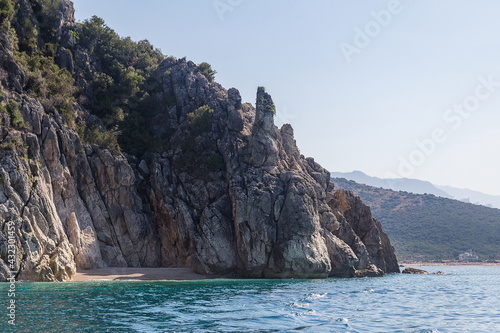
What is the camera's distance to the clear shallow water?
819 inches

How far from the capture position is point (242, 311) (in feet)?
84.3

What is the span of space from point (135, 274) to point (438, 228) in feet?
418

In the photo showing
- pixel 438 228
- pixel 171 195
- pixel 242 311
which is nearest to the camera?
pixel 242 311

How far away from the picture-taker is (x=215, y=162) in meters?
63.1

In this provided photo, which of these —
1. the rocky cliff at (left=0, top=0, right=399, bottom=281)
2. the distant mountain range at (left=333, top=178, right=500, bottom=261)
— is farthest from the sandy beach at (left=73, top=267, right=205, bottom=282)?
the distant mountain range at (left=333, top=178, right=500, bottom=261)

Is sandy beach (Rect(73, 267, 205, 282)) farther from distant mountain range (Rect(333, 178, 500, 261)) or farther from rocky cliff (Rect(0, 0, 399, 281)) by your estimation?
distant mountain range (Rect(333, 178, 500, 261))

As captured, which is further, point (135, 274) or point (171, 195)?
point (171, 195)

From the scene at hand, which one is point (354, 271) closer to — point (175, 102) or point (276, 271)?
point (276, 271)

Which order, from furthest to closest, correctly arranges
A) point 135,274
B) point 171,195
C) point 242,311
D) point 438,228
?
point 438,228
point 171,195
point 135,274
point 242,311

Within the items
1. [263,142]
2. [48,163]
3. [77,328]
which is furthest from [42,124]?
[77,328]

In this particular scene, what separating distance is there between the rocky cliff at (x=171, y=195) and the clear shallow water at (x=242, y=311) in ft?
38.4

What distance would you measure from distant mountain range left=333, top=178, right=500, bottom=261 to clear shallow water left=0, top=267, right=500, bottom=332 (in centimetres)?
11249

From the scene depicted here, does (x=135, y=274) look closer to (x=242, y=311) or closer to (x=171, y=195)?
(x=171, y=195)

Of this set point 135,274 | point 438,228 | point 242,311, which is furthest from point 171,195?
point 438,228
